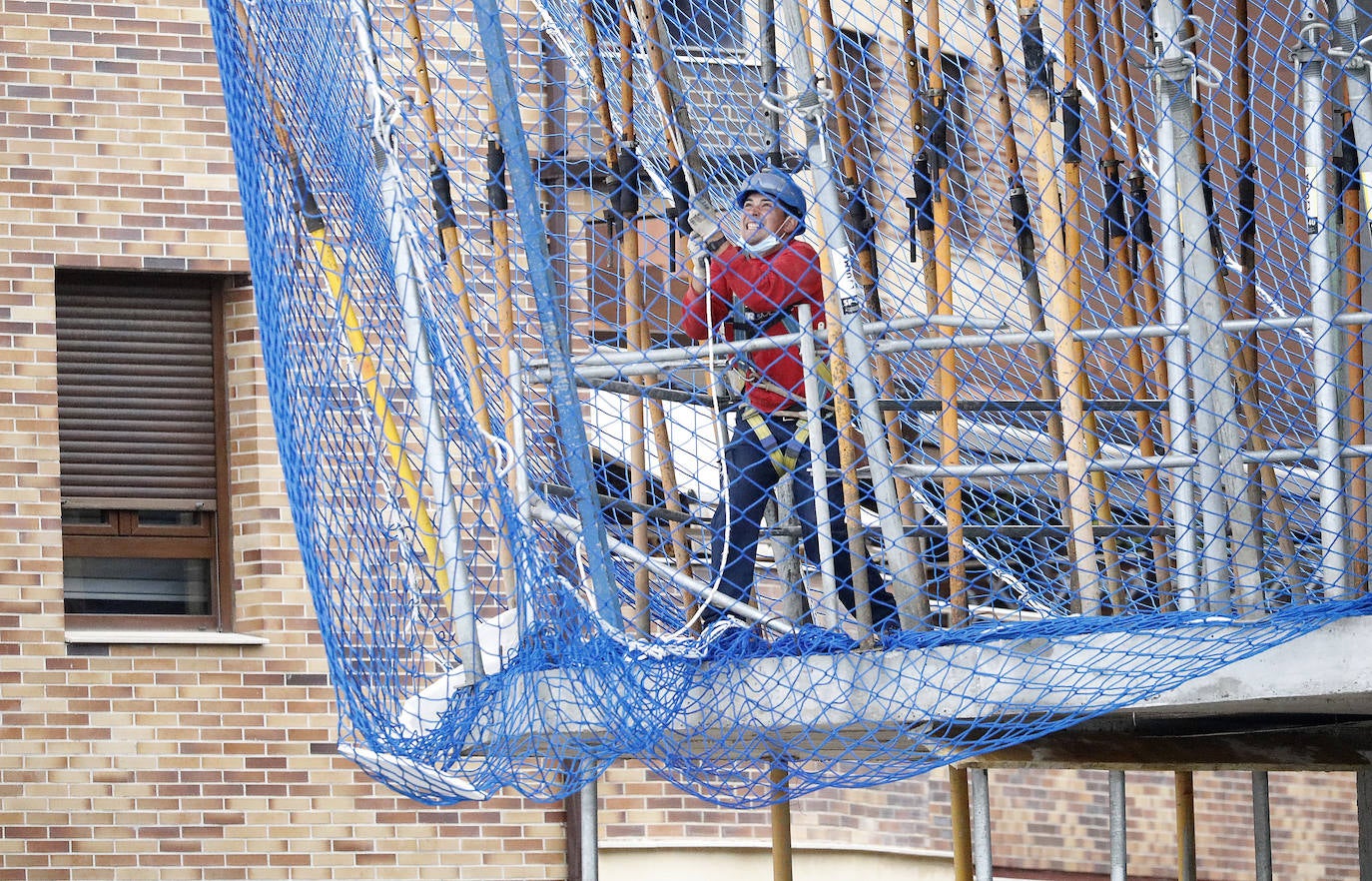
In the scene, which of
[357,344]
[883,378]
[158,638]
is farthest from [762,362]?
[158,638]

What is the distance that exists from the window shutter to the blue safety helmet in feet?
20.3

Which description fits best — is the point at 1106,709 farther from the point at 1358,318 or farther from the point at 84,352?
the point at 84,352

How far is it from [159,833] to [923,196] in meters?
6.61

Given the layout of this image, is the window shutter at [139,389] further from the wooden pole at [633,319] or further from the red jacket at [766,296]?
the red jacket at [766,296]

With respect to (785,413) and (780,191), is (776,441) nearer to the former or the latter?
(785,413)

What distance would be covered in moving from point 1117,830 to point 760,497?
3247 mm

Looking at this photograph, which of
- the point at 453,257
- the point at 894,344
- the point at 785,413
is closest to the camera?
the point at 894,344

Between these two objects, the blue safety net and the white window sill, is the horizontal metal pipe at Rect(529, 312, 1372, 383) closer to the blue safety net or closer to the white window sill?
the blue safety net

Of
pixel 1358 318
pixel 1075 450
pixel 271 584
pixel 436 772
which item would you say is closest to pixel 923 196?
pixel 1075 450

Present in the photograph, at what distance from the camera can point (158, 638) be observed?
10508mm

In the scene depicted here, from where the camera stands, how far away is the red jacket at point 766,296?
18.1ft

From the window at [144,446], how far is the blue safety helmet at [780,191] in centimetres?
618

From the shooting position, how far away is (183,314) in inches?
439

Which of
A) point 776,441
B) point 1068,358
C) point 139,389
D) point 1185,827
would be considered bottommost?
point 1185,827
